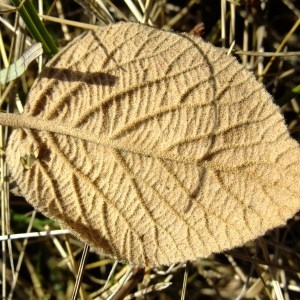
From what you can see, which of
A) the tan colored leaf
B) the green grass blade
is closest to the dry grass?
the green grass blade

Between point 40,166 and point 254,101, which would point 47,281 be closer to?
point 40,166

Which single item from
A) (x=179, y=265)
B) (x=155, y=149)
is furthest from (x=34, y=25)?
(x=179, y=265)

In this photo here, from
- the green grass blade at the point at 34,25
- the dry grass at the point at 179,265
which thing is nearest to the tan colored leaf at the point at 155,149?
the green grass blade at the point at 34,25

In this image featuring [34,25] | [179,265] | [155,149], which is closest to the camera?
[155,149]

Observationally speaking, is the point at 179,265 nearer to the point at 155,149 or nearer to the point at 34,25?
the point at 155,149

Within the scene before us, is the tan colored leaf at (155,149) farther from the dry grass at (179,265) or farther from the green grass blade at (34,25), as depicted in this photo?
the dry grass at (179,265)

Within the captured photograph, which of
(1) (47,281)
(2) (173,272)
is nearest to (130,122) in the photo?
(2) (173,272)

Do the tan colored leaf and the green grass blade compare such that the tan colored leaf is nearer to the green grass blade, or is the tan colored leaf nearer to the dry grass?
the green grass blade
